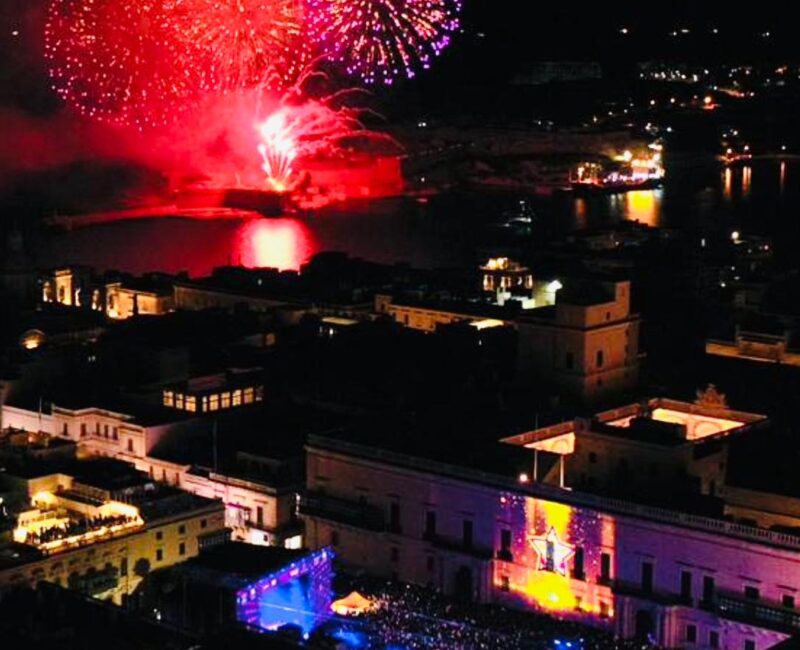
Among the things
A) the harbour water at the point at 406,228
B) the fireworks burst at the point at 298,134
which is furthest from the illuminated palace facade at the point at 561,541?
the fireworks burst at the point at 298,134

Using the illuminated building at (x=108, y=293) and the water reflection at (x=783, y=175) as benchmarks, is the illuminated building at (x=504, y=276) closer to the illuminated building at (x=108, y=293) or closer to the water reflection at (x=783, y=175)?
the illuminated building at (x=108, y=293)

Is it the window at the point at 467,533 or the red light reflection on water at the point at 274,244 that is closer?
the window at the point at 467,533

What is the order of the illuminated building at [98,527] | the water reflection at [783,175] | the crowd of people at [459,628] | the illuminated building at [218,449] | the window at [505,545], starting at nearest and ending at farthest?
the crowd of people at [459,628] → the illuminated building at [98,527] → the window at [505,545] → the illuminated building at [218,449] → the water reflection at [783,175]

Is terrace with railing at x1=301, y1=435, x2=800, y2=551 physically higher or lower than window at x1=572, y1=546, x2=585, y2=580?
higher

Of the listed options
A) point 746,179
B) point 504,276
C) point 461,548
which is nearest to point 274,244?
point 504,276

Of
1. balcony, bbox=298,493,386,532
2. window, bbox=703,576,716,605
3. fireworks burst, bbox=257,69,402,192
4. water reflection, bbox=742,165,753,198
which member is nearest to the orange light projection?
window, bbox=703,576,716,605

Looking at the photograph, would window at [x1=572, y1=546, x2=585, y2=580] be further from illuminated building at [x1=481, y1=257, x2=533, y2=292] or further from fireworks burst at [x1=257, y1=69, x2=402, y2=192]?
fireworks burst at [x1=257, y1=69, x2=402, y2=192]
